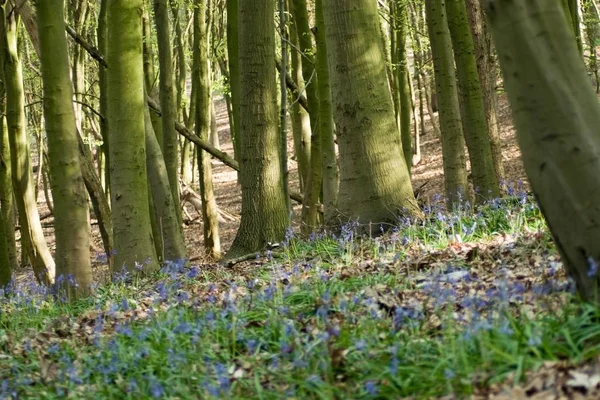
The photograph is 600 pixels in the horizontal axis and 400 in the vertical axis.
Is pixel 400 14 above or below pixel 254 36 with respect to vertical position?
above

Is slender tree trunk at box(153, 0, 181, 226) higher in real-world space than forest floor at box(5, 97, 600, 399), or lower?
higher

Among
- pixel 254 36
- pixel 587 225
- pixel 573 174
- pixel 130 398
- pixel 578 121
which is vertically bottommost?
pixel 130 398

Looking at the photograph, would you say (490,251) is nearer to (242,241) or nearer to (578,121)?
(578,121)

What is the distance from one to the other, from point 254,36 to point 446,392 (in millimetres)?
7238

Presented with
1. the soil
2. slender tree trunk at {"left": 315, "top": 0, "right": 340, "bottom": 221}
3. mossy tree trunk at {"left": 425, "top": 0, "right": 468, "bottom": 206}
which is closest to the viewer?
mossy tree trunk at {"left": 425, "top": 0, "right": 468, "bottom": 206}

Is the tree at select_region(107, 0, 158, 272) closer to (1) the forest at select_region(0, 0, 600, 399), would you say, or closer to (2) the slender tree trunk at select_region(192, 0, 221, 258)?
(1) the forest at select_region(0, 0, 600, 399)

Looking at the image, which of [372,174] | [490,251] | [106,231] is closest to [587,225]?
[490,251]

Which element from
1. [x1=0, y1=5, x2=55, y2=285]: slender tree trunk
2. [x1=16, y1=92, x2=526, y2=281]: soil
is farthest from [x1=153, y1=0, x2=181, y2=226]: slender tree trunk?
[x1=0, y1=5, x2=55, y2=285]: slender tree trunk

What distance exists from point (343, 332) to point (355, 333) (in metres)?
0.17

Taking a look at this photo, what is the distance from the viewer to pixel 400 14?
63.9 ft

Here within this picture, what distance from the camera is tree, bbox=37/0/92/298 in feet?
27.4

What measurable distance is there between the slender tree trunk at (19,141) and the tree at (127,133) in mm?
4302

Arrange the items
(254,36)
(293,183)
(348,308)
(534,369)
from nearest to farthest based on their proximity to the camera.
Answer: (534,369) → (348,308) → (254,36) → (293,183)

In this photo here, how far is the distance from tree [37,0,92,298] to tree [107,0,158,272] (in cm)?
61
